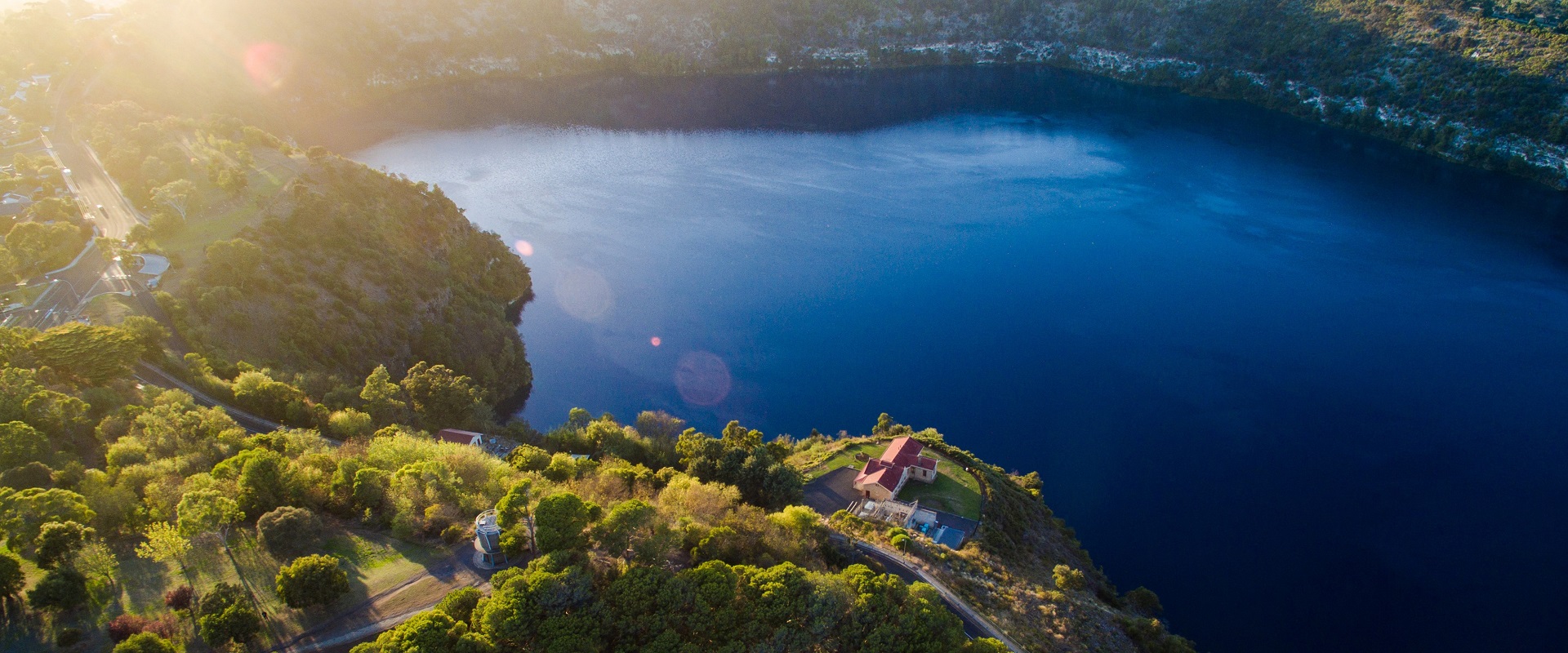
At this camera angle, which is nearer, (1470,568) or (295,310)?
(1470,568)

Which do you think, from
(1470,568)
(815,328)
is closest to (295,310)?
(815,328)

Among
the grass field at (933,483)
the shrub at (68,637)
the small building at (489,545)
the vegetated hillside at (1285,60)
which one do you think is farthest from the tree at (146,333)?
the vegetated hillside at (1285,60)

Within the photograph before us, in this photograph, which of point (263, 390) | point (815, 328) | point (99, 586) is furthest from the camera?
point (815, 328)

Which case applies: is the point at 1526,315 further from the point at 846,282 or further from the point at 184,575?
the point at 184,575

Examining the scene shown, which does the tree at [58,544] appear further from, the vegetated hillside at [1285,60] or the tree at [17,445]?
the vegetated hillside at [1285,60]

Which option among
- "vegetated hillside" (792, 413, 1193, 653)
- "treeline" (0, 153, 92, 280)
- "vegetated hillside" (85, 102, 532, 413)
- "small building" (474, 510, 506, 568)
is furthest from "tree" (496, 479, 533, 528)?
"treeline" (0, 153, 92, 280)

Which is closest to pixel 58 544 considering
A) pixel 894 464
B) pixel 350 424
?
pixel 350 424

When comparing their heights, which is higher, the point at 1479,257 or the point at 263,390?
the point at 263,390
